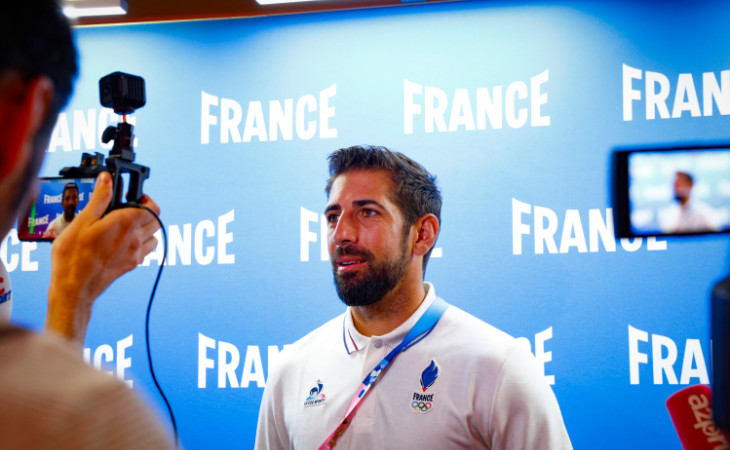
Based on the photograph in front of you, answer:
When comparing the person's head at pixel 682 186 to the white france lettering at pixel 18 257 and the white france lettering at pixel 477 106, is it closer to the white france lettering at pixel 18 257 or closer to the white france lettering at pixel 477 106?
the white france lettering at pixel 477 106

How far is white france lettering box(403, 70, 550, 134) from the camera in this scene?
2.78m

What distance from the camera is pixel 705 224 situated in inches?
18.8

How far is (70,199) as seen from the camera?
1190 millimetres

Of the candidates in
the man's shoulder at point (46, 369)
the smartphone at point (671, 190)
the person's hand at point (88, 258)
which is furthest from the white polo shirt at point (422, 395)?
the man's shoulder at point (46, 369)

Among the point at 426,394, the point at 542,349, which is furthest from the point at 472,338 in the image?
the point at 542,349

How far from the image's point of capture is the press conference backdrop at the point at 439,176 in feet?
8.68

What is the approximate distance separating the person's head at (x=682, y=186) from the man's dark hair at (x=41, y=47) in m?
0.42

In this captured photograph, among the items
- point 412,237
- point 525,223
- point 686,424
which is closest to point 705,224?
point 686,424

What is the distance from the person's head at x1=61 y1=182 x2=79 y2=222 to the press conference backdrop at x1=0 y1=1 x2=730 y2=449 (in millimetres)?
1715

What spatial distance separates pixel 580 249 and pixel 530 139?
1.56 ft

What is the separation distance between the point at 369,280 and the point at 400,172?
0.41 m

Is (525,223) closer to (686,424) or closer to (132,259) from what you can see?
(686,424)

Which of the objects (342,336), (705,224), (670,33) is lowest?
(342,336)

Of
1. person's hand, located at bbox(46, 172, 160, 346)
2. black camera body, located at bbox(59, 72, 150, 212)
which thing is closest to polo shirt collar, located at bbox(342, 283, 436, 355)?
black camera body, located at bbox(59, 72, 150, 212)
